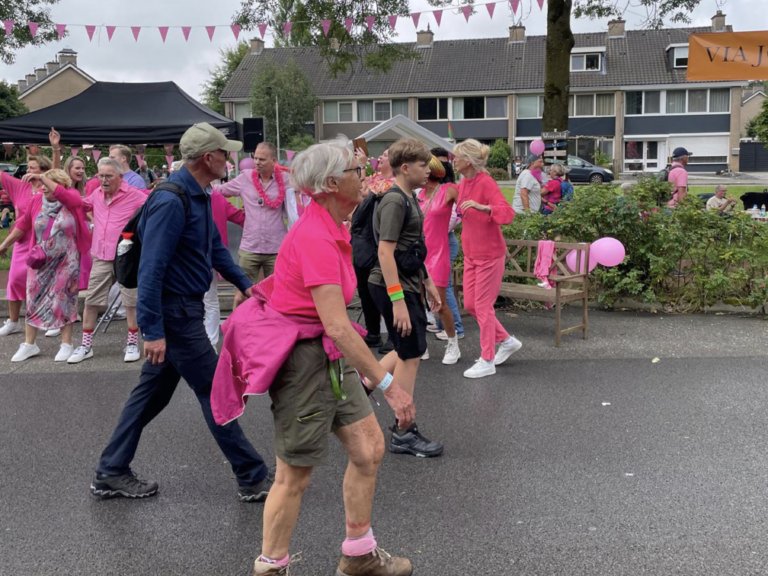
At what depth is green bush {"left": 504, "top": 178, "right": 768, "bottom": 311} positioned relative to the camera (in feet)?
28.2

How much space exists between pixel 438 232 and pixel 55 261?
11.5ft

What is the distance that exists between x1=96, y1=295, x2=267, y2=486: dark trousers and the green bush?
5.75 metres

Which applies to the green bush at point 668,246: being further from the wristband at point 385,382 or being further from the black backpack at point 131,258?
the wristband at point 385,382

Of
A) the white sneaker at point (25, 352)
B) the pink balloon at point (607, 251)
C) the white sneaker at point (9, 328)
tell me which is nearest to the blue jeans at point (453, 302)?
the pink balloon at point (607, 251)

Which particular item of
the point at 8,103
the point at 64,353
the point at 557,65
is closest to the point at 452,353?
the point at 64,353

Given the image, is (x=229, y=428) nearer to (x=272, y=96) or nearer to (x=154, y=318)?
(x=154, y=318)

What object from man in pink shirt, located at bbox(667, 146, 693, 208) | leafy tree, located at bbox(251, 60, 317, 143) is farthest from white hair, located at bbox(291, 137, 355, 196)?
leafy tree, located at bbox(251, 60, 317, 143)

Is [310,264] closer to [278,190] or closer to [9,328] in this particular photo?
[278,190]

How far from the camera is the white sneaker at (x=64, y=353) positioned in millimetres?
7184

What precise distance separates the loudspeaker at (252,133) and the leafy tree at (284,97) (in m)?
36.8

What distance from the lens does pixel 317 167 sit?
9.47ft

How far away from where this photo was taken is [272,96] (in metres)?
47.6

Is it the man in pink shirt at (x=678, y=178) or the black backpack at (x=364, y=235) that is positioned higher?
the man in pink shirt at (x=678, y=178)

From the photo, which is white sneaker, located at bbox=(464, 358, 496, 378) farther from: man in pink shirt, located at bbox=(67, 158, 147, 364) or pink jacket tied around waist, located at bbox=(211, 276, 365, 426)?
pink jacket tied around waist, located at bbox=(211, 276, 365, 426)
